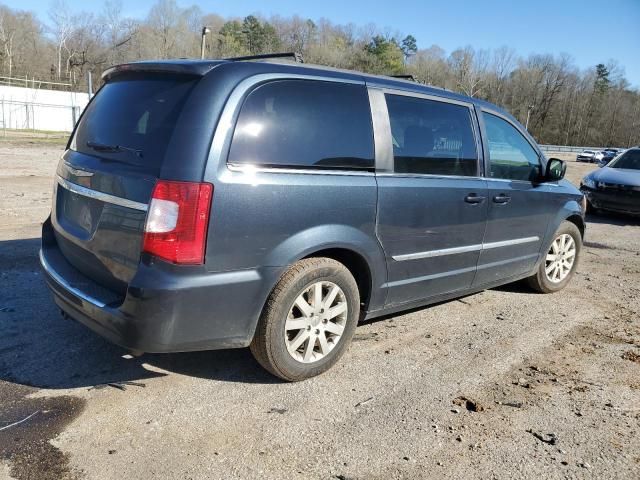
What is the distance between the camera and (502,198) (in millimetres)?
4539

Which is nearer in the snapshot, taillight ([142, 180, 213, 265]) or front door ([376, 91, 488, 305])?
taillight ([142, 180, 213, 265])

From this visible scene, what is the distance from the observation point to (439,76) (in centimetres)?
9206

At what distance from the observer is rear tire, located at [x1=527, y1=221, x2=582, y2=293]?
5.49 m

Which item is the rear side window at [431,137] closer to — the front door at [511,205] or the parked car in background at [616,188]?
the front door at [511,205]

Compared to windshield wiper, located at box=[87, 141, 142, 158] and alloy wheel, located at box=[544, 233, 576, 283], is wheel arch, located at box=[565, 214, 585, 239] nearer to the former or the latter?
alloy wheel, located at box=[544, 233, 576, 283]

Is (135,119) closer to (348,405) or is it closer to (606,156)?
(348,405)

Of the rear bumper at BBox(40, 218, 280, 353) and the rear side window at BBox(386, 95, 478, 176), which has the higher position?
the rear side window at BBox(386, 95, 478, 176)

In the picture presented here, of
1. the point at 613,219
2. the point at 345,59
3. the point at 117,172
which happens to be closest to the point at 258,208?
the point at 117,172

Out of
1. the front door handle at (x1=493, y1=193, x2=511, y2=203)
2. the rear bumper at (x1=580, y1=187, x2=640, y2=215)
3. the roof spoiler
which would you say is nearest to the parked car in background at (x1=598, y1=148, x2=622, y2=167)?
the rear bumper at (x1=580, y1=187, x2=640, y2=215)

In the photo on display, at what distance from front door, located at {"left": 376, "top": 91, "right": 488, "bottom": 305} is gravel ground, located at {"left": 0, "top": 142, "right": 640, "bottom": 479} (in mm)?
516

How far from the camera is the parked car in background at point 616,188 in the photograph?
34.4 feet

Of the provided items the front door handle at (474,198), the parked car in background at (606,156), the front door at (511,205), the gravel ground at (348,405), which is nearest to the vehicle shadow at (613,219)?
the parked car in background at (606,156)

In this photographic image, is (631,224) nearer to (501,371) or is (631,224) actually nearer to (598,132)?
(501,371)

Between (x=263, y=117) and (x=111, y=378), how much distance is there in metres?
1.83
